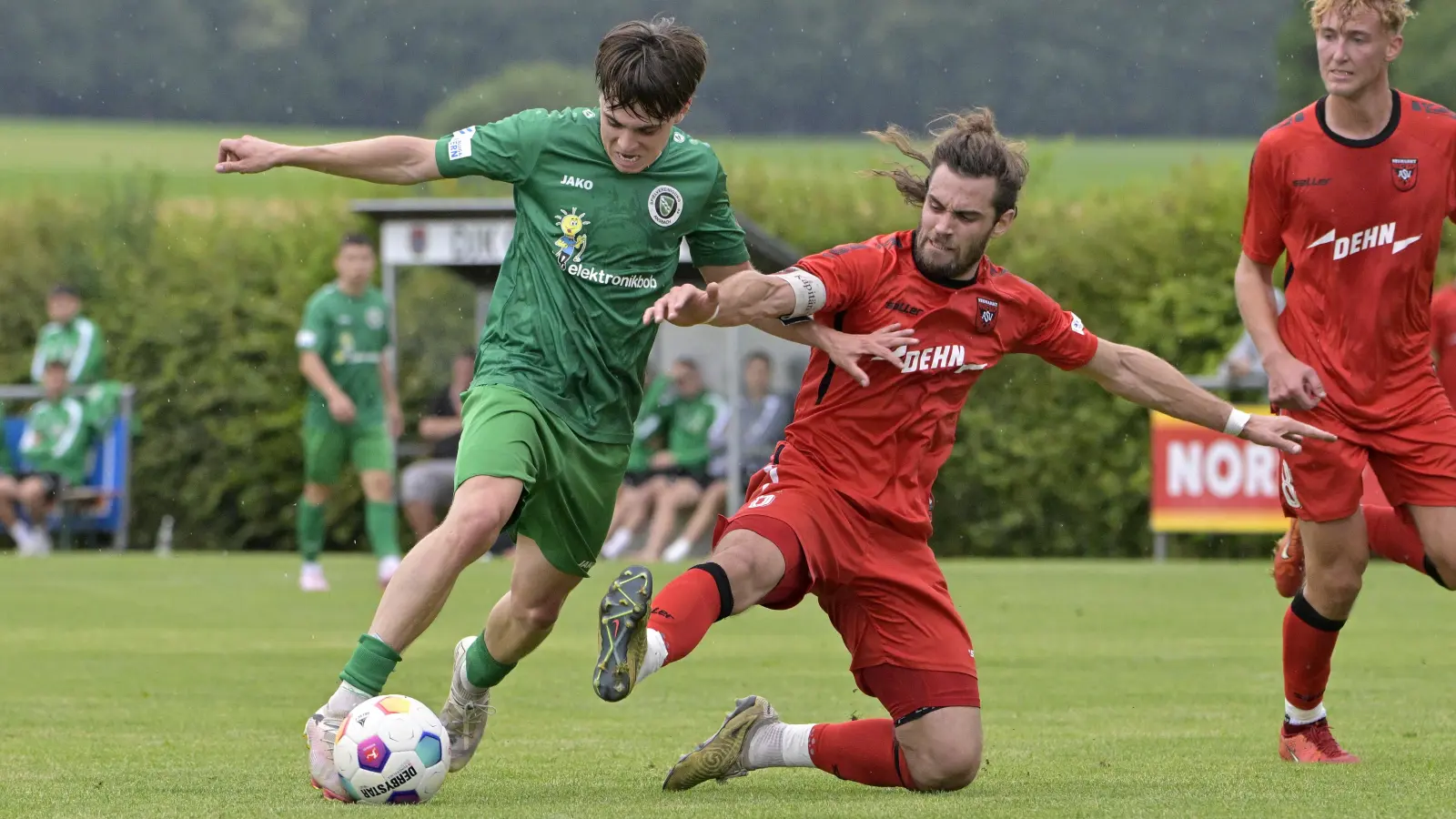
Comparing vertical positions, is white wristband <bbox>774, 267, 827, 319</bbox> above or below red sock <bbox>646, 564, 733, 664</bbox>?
above

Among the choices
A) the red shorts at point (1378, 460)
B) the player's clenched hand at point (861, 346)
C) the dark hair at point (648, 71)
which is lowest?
the red shorts at point (1378, 460)

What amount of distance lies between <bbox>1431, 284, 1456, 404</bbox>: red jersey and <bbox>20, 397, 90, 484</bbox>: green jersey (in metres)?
12.3

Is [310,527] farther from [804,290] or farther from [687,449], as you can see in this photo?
[804,290]

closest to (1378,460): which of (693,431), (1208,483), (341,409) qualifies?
(341,409)

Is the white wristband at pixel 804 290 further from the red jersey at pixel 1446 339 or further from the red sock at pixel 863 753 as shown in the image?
the red jersey at pixel 1446 339

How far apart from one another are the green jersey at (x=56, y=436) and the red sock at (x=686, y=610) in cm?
1438

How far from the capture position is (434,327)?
20016 mm

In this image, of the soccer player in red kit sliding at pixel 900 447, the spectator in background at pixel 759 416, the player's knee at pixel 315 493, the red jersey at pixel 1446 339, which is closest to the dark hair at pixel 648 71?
the soccer player in red kit sliding at pixel 900 447

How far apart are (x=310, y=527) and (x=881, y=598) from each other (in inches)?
352

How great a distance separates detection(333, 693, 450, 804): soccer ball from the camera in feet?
17.2

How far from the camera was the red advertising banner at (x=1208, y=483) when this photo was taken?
1678cm

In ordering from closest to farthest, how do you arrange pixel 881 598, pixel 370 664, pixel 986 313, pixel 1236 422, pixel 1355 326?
pixel 370 664 < pixel 881 598 < pixel 986 313 < pixel 1236 422 < pixel 1355 326

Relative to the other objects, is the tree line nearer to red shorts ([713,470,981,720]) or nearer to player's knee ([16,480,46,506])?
player's knee ([16,480,46,506])

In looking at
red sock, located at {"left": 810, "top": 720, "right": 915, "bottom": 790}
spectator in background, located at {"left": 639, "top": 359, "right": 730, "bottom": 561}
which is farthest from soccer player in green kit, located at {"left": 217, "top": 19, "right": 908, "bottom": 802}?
spectator in background, located at {"left": 639, "top": 359, "right": 730, "bottom": 561}
